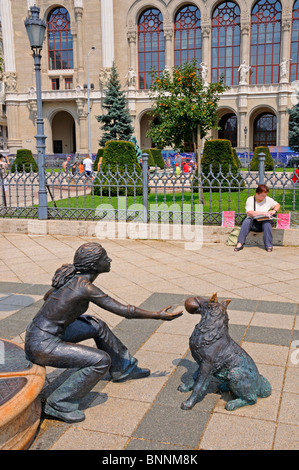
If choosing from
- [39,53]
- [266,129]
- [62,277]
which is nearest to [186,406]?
[62,277]

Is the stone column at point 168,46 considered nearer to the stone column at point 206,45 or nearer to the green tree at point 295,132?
the stone column at point 206,45

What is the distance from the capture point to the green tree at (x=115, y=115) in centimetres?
3781

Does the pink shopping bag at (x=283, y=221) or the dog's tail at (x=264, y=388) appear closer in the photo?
the dog's tail at (x=264, y=388)

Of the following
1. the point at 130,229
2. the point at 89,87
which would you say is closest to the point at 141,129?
the point at 89,87

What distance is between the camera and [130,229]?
9.56 metres

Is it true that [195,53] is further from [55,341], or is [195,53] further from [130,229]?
[55,341]

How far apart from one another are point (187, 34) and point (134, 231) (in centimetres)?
3792

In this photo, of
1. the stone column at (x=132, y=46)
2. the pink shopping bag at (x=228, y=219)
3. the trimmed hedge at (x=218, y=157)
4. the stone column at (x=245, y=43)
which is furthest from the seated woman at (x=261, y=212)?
the stone column at (x=132, y=46)

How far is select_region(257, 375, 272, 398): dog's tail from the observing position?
320cm

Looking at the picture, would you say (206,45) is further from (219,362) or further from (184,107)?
(219,362)

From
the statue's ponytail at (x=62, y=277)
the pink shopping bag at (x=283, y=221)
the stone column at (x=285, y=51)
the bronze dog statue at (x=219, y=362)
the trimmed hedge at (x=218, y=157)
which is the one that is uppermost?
the stone column at (x=285, y=51)

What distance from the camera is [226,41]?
41.2m

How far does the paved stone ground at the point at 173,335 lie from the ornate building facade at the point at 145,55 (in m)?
34.5
